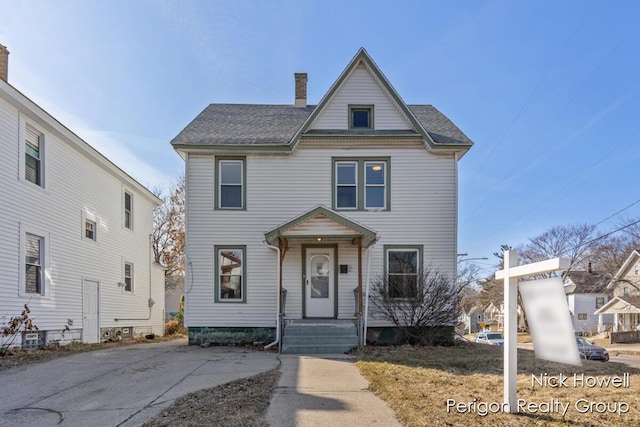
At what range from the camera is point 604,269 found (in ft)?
141

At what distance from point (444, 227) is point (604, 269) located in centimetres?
3969

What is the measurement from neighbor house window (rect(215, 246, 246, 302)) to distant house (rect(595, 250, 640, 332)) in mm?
35412

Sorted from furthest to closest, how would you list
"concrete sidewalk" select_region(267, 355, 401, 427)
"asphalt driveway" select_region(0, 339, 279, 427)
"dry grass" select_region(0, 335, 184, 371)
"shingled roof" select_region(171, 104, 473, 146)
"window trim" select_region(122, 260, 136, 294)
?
"window trim" select_region(122, 260, 136, 294), "shingled roof" select_region(171, 104, 473, 146), "dry grass" select_region(0, 335, 184, 371), "asphalt driveway" select_region(0, 339, 279, 427), "concrete sidewalk" select_region(267, 355, 401, 427)

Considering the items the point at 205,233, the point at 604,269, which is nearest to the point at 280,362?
the point at 205,233

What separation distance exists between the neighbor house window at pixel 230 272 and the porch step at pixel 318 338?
218cm

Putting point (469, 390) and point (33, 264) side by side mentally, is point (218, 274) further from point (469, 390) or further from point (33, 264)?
point (469, 390)

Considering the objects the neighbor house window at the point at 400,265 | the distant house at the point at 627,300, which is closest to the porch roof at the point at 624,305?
the distant house at the point at 627,300

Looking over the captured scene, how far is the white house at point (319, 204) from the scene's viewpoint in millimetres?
12281

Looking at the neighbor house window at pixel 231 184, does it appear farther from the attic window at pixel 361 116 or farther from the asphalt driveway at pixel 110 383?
the asphalt driveway at pixel 110 383

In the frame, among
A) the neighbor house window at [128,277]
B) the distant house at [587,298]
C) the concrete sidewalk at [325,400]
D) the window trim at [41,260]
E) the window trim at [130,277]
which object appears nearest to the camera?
the concrete sidewalk at [325,400]

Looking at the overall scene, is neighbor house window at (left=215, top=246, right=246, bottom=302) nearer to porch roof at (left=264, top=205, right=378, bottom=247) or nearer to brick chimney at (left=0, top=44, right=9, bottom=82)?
porch roof at (left=264, top=205, right=378, bottom=247)

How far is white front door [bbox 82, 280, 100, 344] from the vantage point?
1359 cm

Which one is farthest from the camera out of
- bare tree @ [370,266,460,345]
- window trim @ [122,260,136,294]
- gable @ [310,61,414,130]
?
window trim @ [122,260,136,294]

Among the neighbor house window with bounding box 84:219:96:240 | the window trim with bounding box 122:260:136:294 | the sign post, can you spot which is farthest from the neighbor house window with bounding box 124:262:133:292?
the sign post
